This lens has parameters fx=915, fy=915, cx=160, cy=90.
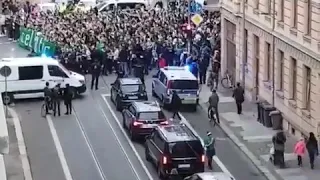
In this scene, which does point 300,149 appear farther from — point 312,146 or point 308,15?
point 308,15

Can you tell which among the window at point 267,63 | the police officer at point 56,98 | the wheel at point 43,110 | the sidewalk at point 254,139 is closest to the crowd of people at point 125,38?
the sidewalk at point 254,139

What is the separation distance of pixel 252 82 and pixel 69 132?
9788 millimetres

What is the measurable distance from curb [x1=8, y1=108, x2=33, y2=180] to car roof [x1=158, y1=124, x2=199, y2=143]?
16.0 ft

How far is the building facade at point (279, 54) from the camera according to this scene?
34.8 metres

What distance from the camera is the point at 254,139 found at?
36.4 m

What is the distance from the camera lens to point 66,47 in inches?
1905

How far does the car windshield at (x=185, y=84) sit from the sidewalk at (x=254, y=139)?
5.57ft

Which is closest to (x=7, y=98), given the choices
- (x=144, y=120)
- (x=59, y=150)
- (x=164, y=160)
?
(x=59, y=150)

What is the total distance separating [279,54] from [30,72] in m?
11.4

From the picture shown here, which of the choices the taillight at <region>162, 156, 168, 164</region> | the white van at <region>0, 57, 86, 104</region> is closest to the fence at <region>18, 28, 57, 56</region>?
the white van at <region>0, 57, 86, 104</region>

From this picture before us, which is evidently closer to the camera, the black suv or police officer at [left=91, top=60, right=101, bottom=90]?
the black suv

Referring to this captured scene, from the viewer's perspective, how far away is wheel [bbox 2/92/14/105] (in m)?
41.1

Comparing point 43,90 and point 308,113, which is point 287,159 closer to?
point 308,113

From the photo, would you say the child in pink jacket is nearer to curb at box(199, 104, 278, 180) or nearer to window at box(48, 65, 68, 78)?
curb at box(199, 104, 278, 180)
